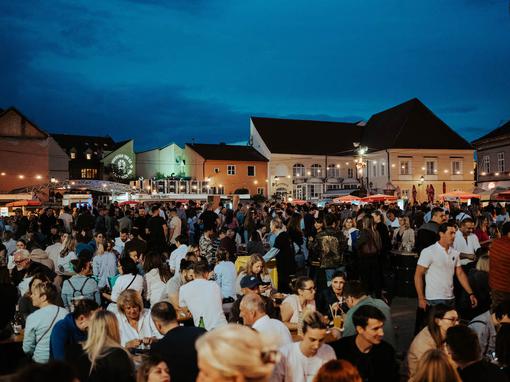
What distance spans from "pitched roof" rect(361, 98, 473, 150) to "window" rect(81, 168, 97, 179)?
114 ft

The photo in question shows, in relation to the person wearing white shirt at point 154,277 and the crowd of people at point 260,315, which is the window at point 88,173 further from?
the person wearing white shirt at point 154,277

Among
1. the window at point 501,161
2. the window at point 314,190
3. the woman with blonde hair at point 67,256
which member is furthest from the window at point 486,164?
the woman with blonde hair at point 67,256

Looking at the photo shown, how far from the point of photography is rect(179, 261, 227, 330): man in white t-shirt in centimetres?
615

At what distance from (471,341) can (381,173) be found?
1796 inches

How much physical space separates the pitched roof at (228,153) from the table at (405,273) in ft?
131

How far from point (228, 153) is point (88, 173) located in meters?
20.4

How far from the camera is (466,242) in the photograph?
949 centimetres

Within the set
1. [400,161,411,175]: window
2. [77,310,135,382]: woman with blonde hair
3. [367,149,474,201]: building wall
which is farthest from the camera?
[400,161,411,175]: window

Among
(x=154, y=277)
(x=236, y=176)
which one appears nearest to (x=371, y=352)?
(x=154, y=277)

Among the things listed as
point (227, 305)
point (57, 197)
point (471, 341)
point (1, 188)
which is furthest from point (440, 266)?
point (1, 188)

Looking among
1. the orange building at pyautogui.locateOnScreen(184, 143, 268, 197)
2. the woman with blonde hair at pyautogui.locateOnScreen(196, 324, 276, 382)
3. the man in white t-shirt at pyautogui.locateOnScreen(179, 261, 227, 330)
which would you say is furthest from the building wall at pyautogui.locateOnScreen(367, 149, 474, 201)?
the woman with blonde hair at pyautogui.locateOnScreen(196, 324, 276, 382)

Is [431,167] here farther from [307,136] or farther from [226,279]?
[226,279]

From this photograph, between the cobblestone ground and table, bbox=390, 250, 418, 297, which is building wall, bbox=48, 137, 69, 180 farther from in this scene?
the cobblestone ground

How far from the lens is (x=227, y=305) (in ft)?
→ 25.7
